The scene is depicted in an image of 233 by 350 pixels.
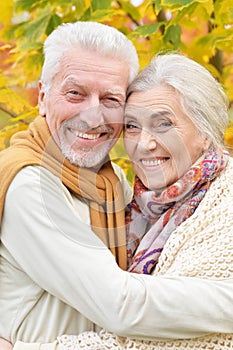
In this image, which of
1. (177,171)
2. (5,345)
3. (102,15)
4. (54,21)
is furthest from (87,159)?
(54,21)

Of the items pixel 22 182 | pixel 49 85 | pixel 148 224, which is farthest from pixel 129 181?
pixel 22 182

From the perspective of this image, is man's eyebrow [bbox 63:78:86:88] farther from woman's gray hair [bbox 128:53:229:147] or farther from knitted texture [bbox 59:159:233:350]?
knitted texture [bbox 59:159:233:350]

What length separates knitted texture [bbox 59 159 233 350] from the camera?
6.34 ft

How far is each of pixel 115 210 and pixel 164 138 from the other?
0.27 metres

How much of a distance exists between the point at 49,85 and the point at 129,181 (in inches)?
24.4

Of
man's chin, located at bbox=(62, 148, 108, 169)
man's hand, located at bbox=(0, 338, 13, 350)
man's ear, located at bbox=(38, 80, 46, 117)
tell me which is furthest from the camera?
man's ear, located at bbox=(38, 80, 46, 117)

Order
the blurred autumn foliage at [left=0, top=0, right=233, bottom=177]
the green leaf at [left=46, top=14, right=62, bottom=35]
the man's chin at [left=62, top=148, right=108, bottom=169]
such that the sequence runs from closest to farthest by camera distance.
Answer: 1. the man's chin at [left=62, top=148, right=108, bottom=169]
2. the blurred autumn foliage at [left=0, top=0, right=233, bottom=177]
3. the green leaf at [left=46, top=14, right=62, bottom=35]

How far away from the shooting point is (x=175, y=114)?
7.13 ft

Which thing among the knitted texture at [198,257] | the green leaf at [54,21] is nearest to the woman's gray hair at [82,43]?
the knitted texture at [198,257]

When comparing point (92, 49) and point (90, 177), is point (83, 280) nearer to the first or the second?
point (90, 177)

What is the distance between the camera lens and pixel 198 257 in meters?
1.97

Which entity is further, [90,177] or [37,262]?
[90,177]

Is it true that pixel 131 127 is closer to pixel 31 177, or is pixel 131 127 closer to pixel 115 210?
Result: pixel 115 210

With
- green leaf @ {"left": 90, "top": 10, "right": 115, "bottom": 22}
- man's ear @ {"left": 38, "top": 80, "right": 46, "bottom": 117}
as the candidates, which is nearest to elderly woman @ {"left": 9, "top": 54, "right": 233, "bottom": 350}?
man's ear @ {"left": 38, "top": 80, "right": 46, "bottom": 117}
